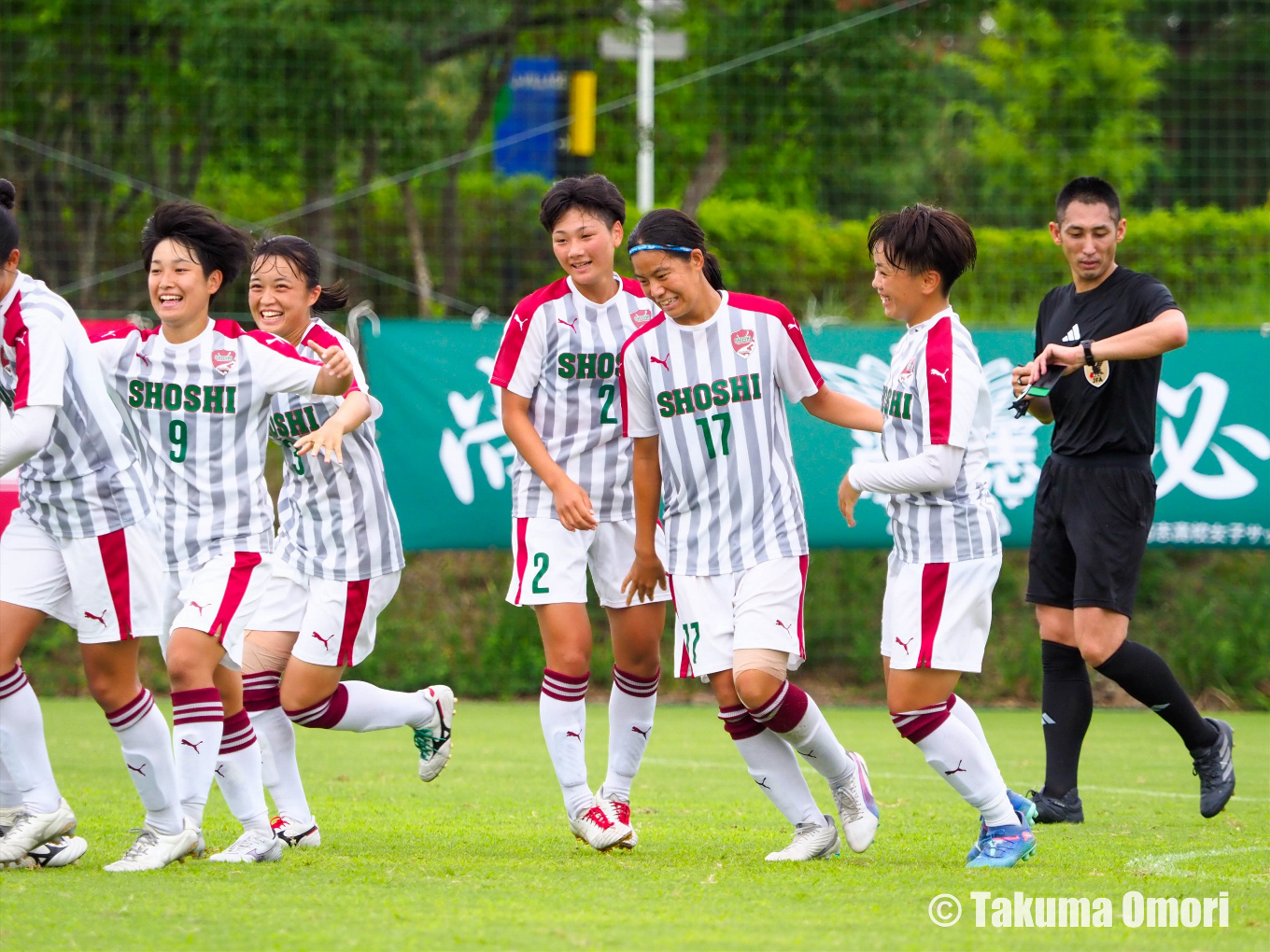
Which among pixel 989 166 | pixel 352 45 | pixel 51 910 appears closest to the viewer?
pixel 51 910

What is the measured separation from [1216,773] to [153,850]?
3782mm

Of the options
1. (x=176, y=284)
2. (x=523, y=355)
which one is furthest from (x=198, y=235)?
(x=523, y=355)

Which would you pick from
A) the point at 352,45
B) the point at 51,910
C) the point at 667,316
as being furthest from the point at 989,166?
the point at 51,910

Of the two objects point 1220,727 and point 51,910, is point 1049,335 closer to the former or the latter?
point 1220,727

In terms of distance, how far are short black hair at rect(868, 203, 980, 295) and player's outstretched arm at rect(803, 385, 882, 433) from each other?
0.48 meters

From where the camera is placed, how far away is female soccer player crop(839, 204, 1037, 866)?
456 centimetres

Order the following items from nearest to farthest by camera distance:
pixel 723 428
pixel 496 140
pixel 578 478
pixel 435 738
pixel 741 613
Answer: pixel 741 613 < pixel 723 428 < pixel 578 478 < pixel 435 738 < pixel 496 140

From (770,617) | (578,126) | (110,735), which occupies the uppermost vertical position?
(578,126)

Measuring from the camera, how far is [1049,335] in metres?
6.04

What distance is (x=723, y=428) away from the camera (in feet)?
16.0

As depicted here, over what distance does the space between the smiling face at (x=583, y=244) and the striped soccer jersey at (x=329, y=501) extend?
829mm

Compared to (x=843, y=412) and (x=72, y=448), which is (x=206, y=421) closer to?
(x=72, y=448)

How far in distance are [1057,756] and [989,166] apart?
14619 mm

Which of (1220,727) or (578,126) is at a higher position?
(578,126)
